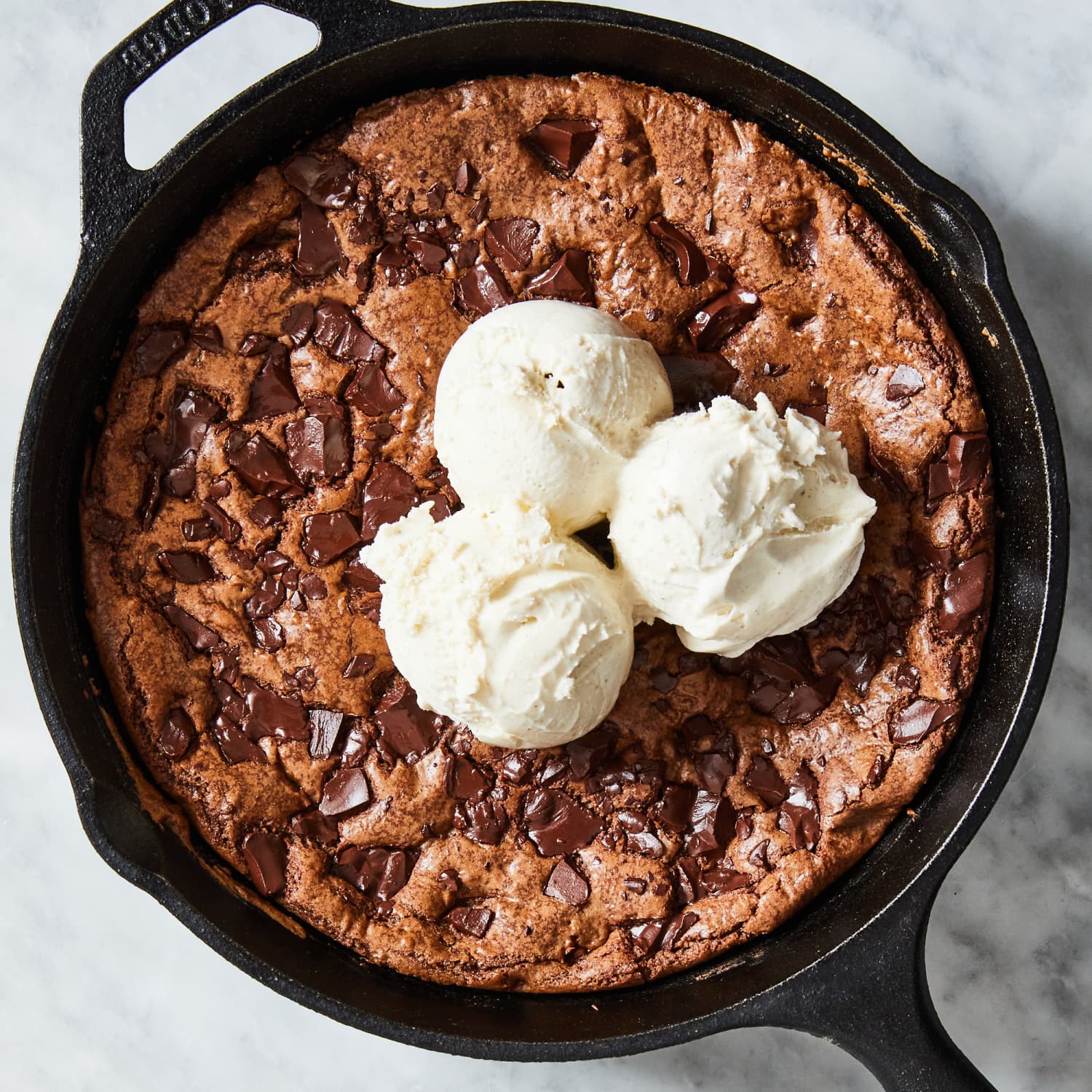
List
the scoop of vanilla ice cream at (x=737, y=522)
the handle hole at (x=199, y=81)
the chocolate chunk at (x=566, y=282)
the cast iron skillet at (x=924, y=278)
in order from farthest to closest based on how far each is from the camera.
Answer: the handle hole at (x=199, y=81) → the chocolate chunk at (x=566, y=282) → the cast iron skillet at (x=924, y=278) → the scoop of vanilla ice cream at (x=737, y=522)

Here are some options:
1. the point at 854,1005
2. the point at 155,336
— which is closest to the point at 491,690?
the point at 854,1005

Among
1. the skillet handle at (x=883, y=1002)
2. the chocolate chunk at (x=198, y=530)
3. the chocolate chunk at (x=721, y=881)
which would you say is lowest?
the skillet handle at (x=883, y=1002)

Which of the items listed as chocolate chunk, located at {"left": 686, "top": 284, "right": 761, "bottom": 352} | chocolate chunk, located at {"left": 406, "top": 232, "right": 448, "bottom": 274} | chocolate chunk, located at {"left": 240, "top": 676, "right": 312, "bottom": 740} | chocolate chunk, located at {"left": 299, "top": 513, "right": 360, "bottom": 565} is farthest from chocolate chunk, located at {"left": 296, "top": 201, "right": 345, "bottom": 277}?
chocolate chunk, located at {"left": 240, "top": 676, "right": 312, "bottom": 740}

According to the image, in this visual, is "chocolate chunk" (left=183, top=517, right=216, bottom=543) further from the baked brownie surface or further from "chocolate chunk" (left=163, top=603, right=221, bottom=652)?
"chocolate chunk" (left=163, top=603, right=221, bottom=652)

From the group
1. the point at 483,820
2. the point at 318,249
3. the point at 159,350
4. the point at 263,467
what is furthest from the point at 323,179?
the point at 483,820

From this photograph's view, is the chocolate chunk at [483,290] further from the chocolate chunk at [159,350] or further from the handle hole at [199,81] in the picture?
the handle hole at [199,81]

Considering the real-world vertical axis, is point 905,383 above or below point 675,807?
above

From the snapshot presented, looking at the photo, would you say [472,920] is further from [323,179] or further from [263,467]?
[323,179]

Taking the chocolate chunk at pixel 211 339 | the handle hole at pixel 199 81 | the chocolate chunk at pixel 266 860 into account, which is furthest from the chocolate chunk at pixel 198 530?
the handle hole at pixel 199 81
